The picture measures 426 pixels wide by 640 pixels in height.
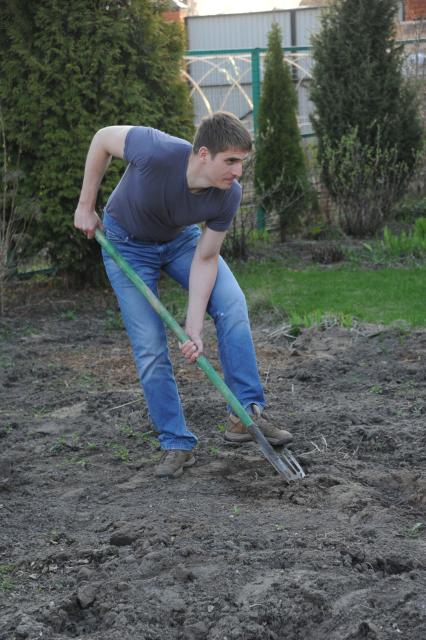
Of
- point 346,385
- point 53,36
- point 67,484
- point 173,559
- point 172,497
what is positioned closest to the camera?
point 173,559

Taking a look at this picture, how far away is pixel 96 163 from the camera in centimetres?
430

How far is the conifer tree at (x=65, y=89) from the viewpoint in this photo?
7.82 meters

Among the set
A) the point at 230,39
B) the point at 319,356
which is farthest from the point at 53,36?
the point at 230,39

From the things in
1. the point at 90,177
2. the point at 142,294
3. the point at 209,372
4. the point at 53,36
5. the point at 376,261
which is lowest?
the point at 376,261

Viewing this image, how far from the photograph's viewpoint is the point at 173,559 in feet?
10.9

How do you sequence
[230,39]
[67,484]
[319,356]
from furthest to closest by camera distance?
[230,39] → [319,356] → [67,484]

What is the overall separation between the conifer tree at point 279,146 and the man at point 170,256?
6.22m

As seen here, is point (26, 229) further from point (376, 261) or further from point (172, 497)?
point (172, 497)

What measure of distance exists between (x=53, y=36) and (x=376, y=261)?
380 cm

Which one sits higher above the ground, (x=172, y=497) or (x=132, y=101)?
(x=132, y=101)

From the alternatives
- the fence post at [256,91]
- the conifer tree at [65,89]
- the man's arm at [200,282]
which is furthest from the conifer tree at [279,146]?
the man's arm at [200,282]

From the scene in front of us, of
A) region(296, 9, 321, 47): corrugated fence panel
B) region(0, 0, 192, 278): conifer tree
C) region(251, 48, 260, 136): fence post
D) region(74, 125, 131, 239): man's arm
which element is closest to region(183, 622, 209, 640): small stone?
region(74, 125, 131, 239): man's arm

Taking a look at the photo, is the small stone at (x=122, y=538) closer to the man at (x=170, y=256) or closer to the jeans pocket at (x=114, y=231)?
the man at (x=170, y=256)

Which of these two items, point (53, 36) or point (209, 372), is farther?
point (53, 36)
